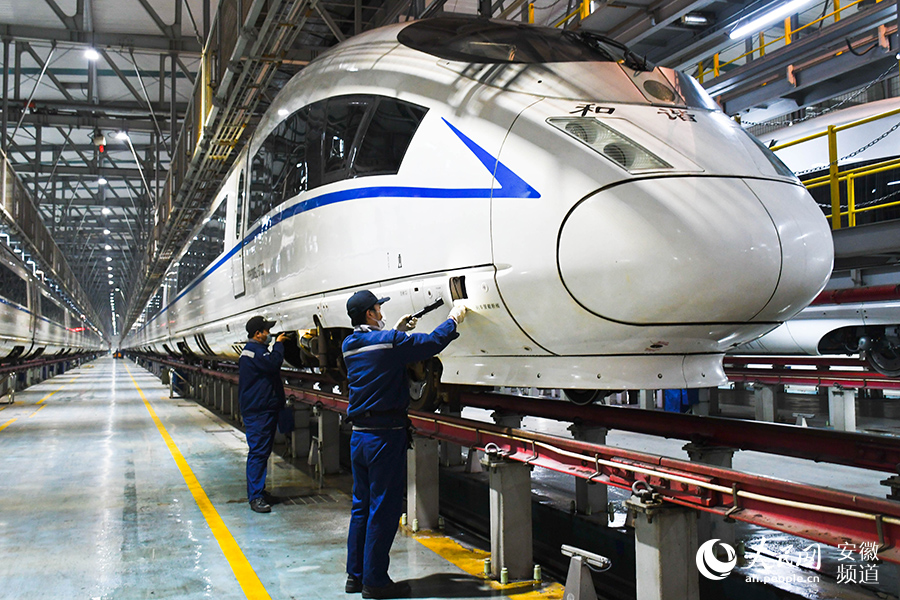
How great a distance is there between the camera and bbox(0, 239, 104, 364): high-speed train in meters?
16.9

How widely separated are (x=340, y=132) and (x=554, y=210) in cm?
216

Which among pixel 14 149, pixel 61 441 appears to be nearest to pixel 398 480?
pixel 61 441

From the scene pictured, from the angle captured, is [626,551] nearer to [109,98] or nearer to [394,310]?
[394,310]

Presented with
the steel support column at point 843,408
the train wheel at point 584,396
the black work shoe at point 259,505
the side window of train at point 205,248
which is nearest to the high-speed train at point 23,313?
the side window of train at point 205,248

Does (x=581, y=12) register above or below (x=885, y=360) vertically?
above

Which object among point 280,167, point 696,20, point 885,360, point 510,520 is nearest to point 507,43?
point 510,520

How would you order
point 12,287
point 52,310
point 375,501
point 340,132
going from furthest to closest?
point 52,310 < point 12,287 < point 340,132 < point 375,501

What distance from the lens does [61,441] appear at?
10.4 m

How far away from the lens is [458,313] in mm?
3910

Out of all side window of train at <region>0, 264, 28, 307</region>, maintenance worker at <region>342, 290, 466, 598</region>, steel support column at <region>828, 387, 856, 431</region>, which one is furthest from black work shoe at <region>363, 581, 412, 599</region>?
side window of train at <region>0, 264, 28, 307</region>

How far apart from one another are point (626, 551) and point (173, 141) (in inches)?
549

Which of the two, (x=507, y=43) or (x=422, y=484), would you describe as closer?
(x=507, y=43)

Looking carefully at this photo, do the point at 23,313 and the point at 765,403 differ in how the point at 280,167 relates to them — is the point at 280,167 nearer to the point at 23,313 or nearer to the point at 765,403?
the point at 765,403

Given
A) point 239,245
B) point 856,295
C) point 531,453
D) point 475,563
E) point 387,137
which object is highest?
point 387,137
